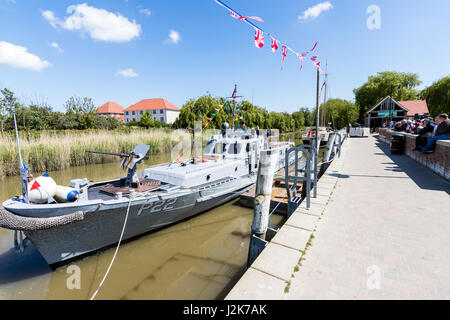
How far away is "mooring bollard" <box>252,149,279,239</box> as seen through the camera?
4.07 m

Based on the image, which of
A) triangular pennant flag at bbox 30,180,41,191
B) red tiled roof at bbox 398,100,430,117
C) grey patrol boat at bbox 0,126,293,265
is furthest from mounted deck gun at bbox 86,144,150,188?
red tiled roof at bbox 398,100,430,117

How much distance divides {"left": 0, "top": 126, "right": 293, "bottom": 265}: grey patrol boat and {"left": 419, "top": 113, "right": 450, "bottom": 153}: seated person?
644 cm

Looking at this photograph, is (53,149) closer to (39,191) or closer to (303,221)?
(39,191)

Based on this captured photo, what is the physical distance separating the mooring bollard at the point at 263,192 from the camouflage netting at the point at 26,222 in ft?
11.7

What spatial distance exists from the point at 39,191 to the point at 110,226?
1524 mm

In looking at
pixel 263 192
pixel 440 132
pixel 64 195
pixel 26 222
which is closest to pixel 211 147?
pixel 263 192

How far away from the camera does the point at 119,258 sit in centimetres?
515

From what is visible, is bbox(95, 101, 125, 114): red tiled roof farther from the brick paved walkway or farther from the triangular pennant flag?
the brick paved walkway

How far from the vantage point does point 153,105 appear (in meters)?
78.4

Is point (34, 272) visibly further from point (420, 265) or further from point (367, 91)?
point (367, 91)

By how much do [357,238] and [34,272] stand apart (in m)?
6.34

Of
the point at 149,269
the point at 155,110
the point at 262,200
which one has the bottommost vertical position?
the point at 149,269

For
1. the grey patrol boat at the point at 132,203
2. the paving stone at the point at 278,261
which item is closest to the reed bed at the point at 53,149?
the grey patrol boat at the point at 132,203
